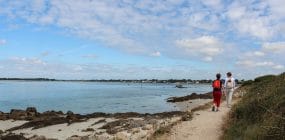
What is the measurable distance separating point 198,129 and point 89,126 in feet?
34.4

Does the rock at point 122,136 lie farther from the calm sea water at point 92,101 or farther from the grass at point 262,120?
the calm sea water at point 92,101

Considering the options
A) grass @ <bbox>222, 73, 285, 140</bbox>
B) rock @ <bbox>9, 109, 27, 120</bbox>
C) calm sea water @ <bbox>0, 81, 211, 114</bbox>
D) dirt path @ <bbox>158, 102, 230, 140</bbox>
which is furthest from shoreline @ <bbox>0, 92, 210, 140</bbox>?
calm sea water @ <bbox>0, 81, 211, 114</bbox>

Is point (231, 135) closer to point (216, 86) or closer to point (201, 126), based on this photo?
point (201, 126)

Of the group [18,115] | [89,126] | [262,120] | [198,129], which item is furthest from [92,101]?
[262,120]

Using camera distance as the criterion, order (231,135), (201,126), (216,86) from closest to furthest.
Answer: (231,135), (201,126), (216,86)

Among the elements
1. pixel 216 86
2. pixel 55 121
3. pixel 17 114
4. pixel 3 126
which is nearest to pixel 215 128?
pixel 216 86

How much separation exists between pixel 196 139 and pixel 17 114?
82.8 feet

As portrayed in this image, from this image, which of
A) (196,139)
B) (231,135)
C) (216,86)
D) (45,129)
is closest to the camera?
(231,135)

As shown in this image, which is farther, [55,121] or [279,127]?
[55,121]

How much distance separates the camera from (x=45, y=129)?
87.5 ft

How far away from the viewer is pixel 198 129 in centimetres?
1650

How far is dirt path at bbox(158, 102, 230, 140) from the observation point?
595 inches

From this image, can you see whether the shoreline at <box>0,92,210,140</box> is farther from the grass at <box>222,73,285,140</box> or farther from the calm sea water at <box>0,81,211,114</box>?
the calm sea water at <box>0,81,211,114</box>

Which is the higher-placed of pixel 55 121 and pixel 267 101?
pixel 267 101
